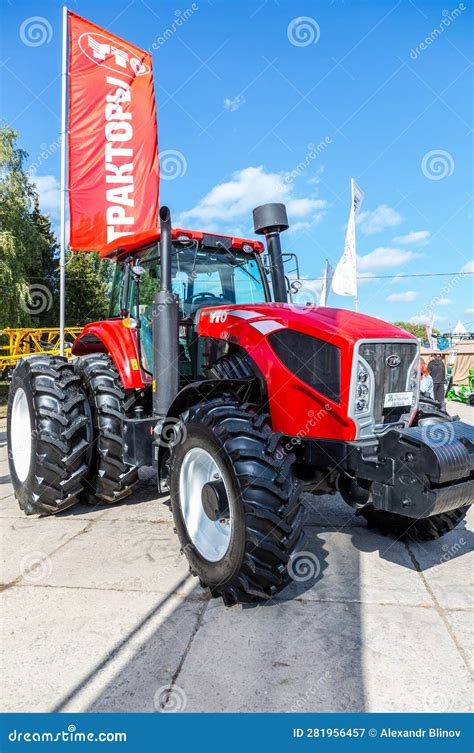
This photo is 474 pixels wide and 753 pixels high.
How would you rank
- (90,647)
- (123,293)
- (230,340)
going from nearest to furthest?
(90,647) → (230,340) → (123,293)

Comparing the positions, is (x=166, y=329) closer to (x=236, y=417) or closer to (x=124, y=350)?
(x=124, y=350)

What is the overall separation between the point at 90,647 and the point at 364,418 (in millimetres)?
1862

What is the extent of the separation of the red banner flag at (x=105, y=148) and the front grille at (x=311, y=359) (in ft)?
23.2

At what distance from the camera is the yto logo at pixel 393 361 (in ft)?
10.3

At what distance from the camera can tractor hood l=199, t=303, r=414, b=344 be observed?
3.01 meters

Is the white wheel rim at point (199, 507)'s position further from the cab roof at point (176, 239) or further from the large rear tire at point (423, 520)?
the cab roof at point (176, 239)

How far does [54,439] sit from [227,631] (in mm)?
2165

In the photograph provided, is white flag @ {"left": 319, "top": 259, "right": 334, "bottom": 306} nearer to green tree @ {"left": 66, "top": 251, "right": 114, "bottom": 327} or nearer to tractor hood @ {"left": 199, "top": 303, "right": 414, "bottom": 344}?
tractor hood @ {"left": 199, "top": 303, "right": 414, "bottom": 344}

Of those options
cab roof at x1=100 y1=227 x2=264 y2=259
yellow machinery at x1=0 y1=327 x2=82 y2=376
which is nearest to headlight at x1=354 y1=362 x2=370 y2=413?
cab roof at x1=100 y1=227 x2=264 y2=259

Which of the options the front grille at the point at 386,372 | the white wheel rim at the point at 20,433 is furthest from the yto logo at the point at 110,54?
the front grille at the point at 386,372

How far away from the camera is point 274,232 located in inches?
167
